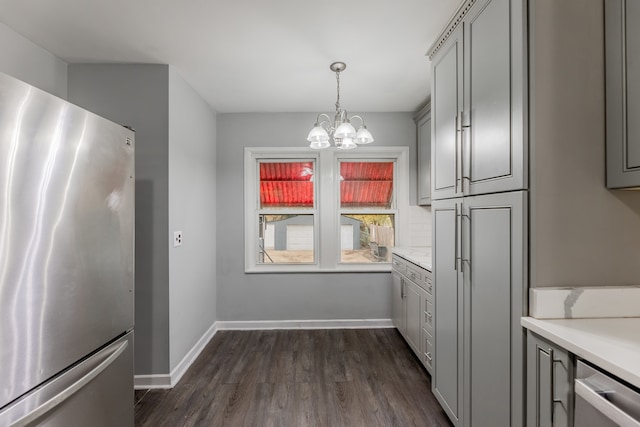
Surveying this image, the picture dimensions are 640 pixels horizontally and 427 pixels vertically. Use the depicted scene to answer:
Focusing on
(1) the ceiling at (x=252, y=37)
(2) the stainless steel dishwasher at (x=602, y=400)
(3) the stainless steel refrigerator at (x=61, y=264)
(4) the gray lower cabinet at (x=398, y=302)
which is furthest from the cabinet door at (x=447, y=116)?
(3) the stainless steel refrigerator at (x=61, y=264)

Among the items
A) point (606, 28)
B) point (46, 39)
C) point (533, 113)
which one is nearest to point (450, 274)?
point (533, 113)

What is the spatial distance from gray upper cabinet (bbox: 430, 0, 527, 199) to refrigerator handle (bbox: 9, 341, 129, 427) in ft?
6.22

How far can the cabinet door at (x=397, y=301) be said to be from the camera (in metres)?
3.03

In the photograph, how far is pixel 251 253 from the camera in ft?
11.6

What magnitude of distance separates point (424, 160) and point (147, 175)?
8.44 feet

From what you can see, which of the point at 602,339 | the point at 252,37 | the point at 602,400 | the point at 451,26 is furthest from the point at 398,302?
the point at 252,37

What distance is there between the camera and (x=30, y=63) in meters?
2.04

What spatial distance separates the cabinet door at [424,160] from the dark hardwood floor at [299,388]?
1497mm

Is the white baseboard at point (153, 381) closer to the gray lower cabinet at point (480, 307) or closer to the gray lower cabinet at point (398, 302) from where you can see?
the gray lower cabinet at point (480, 307)

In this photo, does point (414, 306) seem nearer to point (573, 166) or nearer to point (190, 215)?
point (573, 166)

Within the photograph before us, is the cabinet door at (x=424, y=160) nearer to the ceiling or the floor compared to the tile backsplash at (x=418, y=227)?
nearer to the ceiling

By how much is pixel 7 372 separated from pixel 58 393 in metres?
0.23

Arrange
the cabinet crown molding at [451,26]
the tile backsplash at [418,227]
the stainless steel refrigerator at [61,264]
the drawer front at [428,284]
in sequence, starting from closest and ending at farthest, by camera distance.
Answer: the stainless steel refrigerator at [61,264] → the cabinet crown molding at [451,26] → the drawer front at [428,284] → the tile backsplash at [418,227]

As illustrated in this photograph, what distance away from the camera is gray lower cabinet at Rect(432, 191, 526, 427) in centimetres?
123
